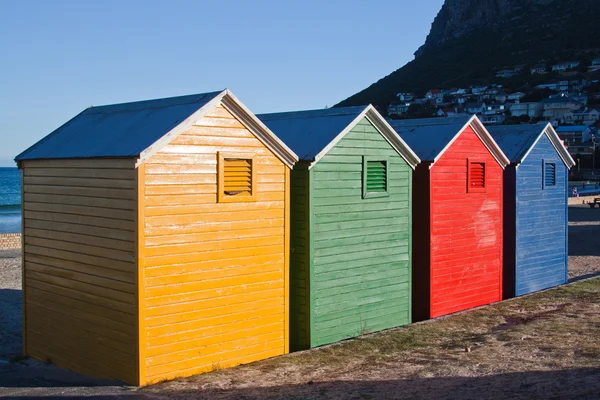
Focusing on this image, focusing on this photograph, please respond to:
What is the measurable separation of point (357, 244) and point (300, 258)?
1.38 metres

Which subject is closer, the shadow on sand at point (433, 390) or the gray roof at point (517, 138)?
the shadow on sand at point (433, 390)

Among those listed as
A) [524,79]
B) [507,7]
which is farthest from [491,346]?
[507,7]

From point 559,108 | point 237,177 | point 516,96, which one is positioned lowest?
point 237,177

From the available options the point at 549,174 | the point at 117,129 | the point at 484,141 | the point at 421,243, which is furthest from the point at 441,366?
the point at 549,174

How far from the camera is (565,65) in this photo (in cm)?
12850

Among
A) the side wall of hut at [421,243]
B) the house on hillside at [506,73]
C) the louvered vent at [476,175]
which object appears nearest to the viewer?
the side wall of hut at [421,243]

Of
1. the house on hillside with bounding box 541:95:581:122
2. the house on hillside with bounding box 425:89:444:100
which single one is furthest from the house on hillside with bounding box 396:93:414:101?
the house on hillside with bounding box 541:95:581:122

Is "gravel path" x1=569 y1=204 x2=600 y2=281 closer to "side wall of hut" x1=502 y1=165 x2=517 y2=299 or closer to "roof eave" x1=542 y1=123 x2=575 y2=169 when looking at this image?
"roof eave" x1=542 y1=123 x2=575 y2=169

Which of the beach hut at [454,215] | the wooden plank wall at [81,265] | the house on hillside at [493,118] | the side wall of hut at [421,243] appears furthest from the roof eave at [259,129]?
the house on hillside at [493,118]

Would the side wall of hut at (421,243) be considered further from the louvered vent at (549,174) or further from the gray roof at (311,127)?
the louvered vent at (549,174)

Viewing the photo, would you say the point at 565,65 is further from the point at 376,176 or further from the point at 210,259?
the point at 210,259

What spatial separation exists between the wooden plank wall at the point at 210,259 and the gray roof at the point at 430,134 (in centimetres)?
451

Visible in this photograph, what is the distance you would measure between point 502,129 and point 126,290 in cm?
1241

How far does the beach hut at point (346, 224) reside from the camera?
40.6 ft
